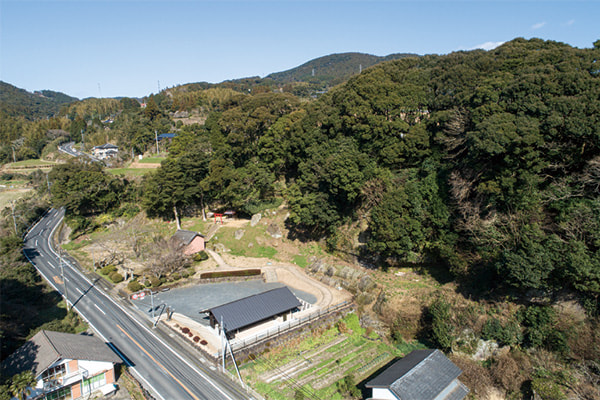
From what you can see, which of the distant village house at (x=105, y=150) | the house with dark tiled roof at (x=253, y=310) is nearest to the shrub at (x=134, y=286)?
the house with dark tiled roof at (x=253, y=310)

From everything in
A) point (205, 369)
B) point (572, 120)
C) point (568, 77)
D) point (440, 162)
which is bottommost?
point (205, 369)

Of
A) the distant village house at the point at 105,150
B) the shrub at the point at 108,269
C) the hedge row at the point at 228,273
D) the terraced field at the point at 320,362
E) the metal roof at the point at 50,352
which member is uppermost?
the distant village house at the point at 105,150

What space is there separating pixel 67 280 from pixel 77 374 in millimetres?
16380

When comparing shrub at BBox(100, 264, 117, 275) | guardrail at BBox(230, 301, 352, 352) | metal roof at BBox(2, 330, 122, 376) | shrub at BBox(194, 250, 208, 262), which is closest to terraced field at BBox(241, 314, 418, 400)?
guardrail at BBox(230, 301, 352, 352)

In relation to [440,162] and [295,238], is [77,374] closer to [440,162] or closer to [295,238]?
[295,238]

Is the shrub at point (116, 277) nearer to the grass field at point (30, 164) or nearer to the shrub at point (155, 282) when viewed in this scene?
the shrub at point (155, 282)

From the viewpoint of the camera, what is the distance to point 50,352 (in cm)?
1619

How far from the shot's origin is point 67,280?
97.5 ft

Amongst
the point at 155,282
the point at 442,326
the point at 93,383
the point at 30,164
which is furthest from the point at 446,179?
the point at 30,164

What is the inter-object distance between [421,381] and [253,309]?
10.9 meters

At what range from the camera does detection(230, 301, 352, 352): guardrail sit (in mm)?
20234

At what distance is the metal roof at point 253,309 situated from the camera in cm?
2088

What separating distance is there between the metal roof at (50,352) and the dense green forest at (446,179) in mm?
18228

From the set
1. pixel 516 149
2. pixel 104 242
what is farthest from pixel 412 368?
pixel 104 242
